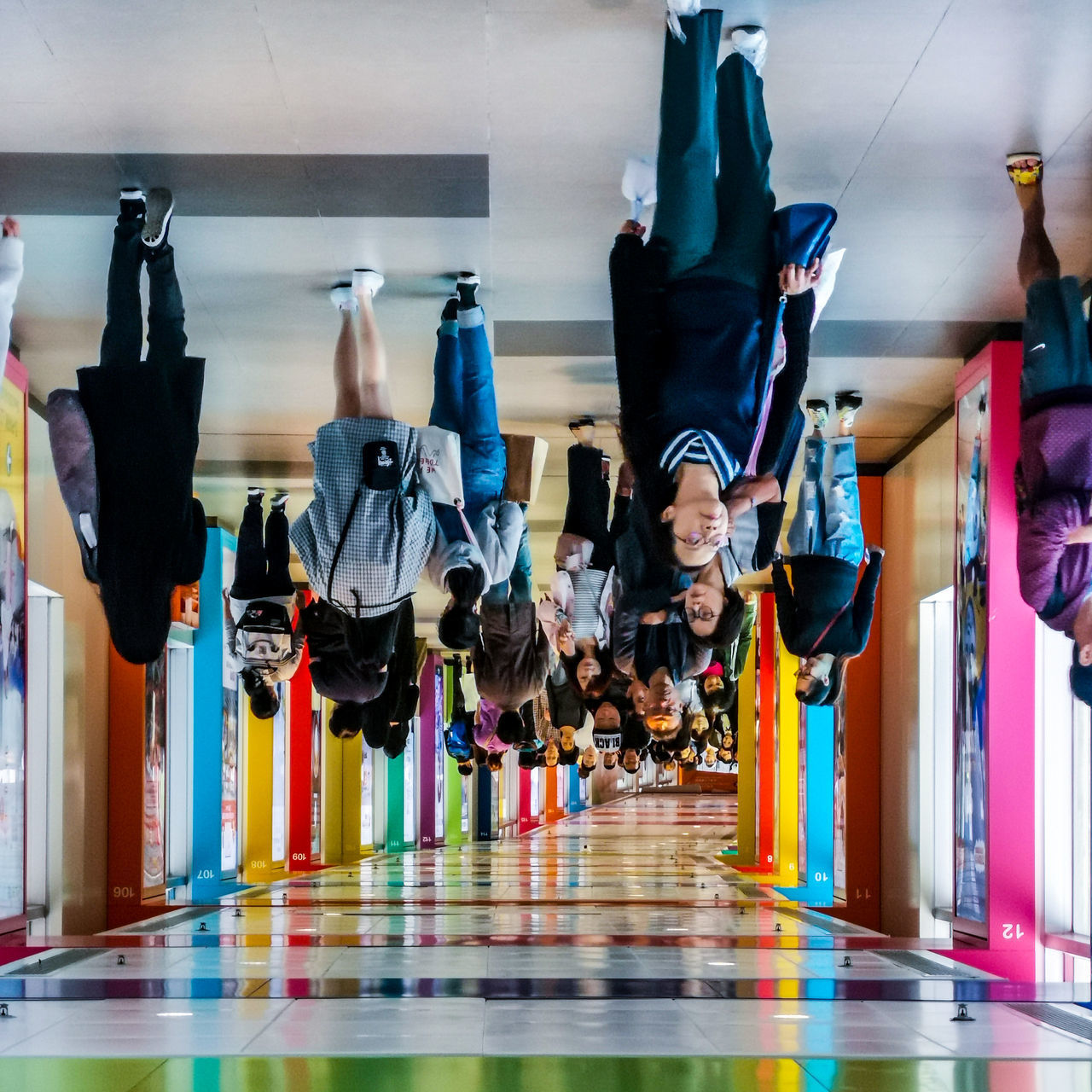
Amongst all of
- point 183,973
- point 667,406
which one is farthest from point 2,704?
point 667,406

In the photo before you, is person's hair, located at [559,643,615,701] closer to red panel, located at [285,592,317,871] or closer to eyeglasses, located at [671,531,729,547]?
eyeglasses, located at [671,531,729,547]

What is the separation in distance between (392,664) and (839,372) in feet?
13.8

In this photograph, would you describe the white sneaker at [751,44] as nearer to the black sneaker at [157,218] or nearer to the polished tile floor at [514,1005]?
the black sneaker at [157,218]

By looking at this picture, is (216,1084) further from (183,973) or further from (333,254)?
(333,254)

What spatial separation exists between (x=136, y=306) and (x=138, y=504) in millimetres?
928

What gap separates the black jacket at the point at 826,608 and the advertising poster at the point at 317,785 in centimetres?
1357

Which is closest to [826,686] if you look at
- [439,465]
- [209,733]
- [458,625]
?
[458,625]

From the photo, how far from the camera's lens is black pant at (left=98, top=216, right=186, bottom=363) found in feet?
20.6

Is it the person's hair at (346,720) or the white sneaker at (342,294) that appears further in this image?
the person's hair at (346,720)

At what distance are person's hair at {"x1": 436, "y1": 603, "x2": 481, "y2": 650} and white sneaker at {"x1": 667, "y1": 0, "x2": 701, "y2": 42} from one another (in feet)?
9.92

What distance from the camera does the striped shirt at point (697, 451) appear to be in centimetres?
521

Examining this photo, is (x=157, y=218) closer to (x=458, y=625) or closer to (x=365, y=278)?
(x=365, y=278)

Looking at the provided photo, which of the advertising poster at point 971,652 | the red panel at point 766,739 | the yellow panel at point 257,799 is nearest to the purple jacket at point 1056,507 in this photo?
the advertising poster at point 971,652

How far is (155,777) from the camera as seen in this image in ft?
44.7
